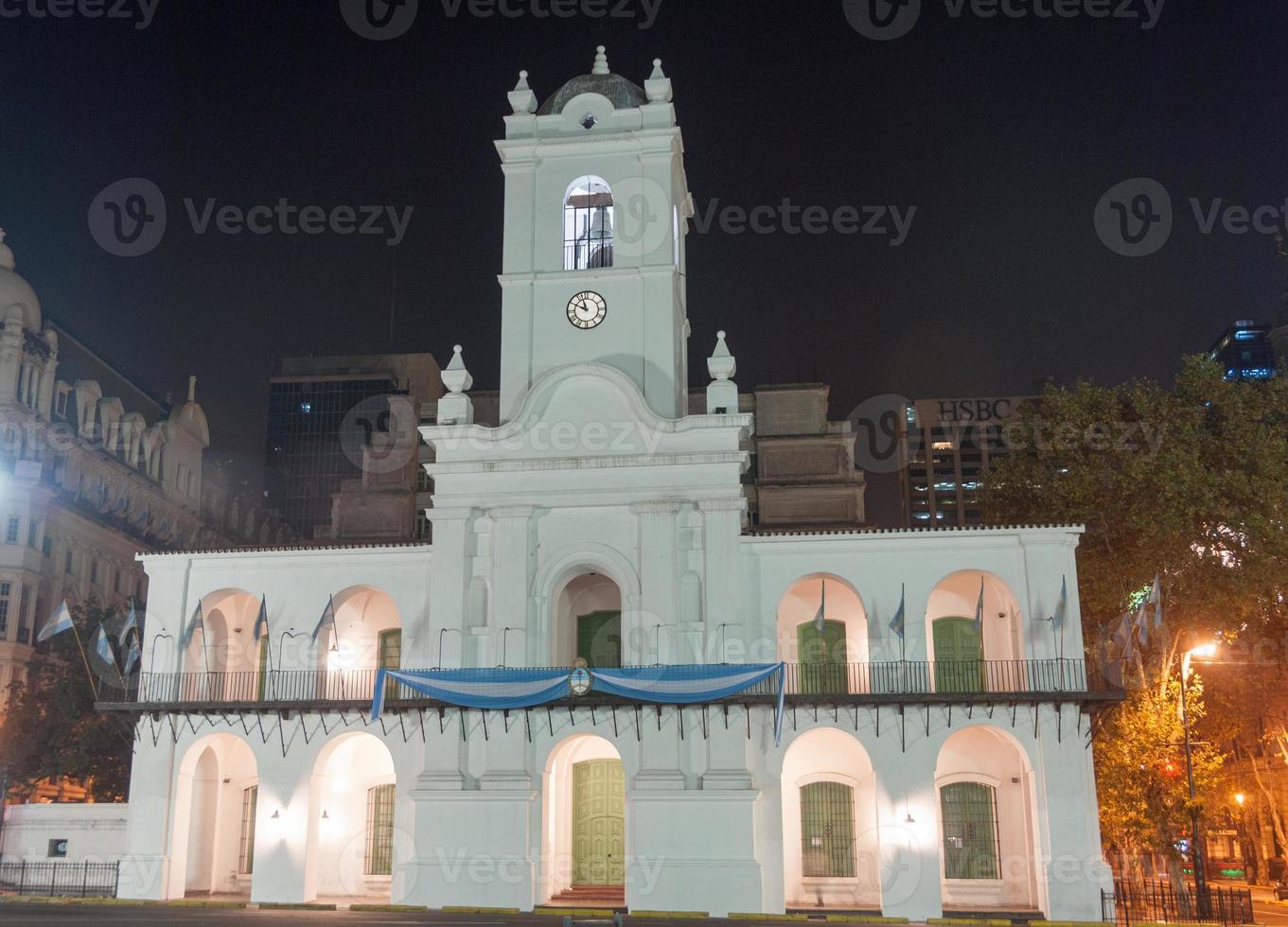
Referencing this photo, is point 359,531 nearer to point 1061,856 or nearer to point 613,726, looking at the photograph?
point 613,726

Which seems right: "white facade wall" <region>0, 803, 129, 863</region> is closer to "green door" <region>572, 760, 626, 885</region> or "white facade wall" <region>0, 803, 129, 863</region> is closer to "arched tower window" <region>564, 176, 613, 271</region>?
"green door" <region>572, 760, 626, 885</region>

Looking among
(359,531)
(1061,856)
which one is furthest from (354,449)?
(1061,856)

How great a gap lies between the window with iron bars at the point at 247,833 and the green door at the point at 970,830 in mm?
18350

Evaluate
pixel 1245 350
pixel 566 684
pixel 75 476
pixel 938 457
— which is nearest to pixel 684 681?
pixel 566 684

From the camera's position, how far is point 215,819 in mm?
33594

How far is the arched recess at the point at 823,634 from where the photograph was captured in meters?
32.7

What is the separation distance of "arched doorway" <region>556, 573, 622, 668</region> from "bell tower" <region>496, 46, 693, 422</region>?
5.19 m

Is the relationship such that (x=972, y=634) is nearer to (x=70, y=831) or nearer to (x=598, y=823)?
(x=598, y=823)

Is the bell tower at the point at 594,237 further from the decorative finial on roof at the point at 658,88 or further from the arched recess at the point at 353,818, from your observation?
the arched recess at the point at 353,818

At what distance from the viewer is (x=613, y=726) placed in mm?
30156

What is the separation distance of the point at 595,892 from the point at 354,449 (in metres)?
64.2

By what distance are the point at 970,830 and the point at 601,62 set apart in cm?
2429

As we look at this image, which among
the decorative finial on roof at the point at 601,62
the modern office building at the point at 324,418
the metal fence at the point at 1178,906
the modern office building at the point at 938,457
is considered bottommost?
the metal fence at the point at 1178,906

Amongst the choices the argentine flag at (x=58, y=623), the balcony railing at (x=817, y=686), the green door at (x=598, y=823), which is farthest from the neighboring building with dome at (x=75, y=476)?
the green door at (x=598, y=823)
